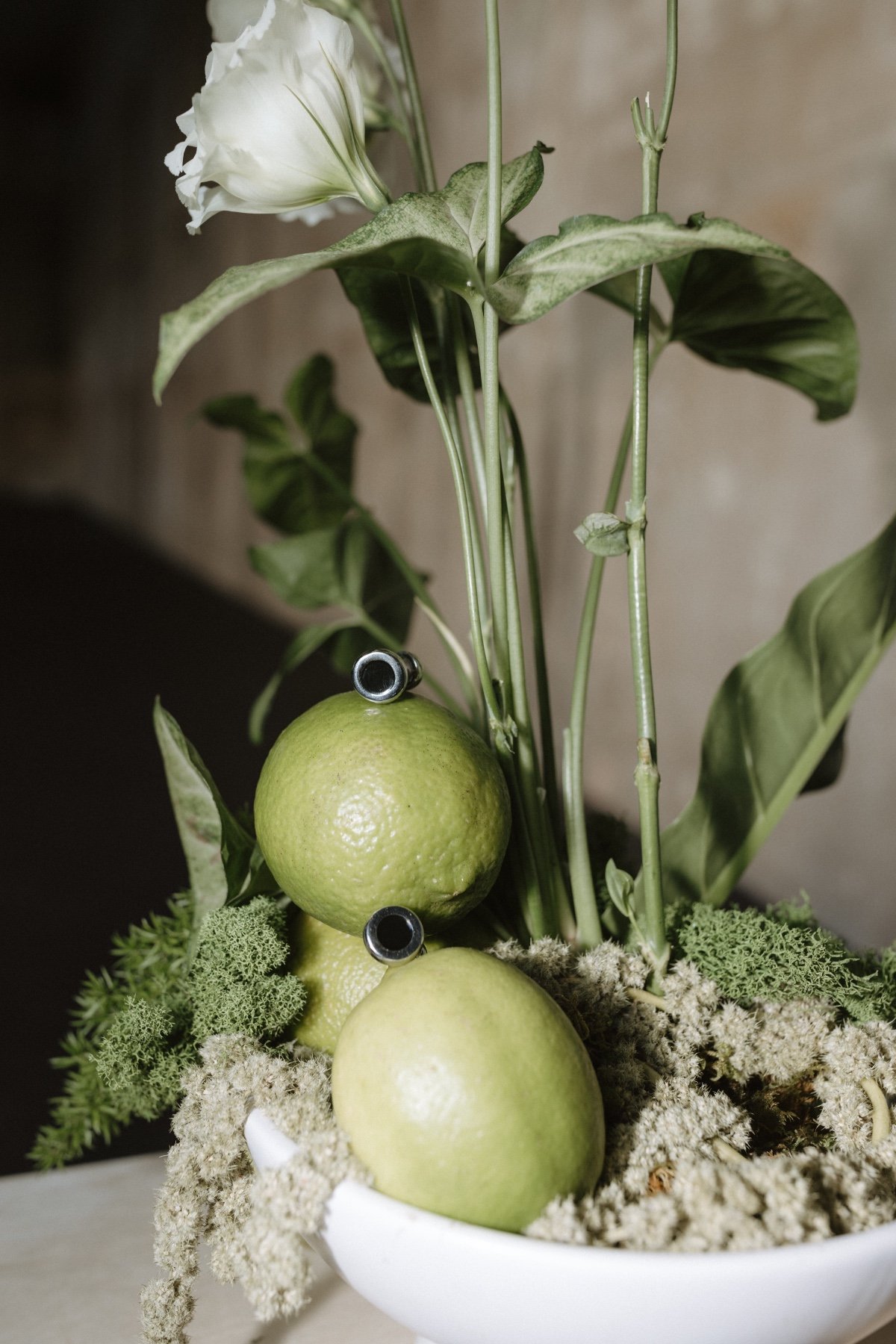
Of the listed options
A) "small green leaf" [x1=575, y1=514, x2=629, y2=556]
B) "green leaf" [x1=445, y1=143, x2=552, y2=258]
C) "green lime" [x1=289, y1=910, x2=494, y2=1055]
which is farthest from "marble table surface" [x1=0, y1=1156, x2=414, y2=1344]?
"green leaf" [x1=445, y1=143, x2=552, y2=258]

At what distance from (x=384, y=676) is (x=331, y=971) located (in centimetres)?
12

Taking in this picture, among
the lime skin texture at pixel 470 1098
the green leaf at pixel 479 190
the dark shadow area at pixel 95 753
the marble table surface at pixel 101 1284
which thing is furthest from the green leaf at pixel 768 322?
the dark shadow area at pixel 95 753

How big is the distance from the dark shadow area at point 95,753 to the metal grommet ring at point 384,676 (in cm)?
60

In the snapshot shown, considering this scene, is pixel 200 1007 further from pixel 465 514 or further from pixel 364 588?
pixel 364 588

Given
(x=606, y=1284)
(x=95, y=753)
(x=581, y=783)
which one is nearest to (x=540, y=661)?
→ (x=581, y=783)

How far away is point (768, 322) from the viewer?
52cm

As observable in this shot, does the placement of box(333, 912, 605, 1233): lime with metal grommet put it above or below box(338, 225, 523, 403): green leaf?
below

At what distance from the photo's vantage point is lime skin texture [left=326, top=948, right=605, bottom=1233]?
320mm

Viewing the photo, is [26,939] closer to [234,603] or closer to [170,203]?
[234,603]

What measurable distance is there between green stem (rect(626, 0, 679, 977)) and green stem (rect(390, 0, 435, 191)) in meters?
0.12

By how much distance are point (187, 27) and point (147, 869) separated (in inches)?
129

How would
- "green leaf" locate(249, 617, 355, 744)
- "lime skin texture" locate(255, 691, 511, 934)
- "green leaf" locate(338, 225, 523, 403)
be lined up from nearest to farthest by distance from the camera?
"lime skin texture" locate(255, 691, 511, 934), "green leaf" locate(338, 225, 523, 403), "green leaf" locate(249, 617, 355, 744)

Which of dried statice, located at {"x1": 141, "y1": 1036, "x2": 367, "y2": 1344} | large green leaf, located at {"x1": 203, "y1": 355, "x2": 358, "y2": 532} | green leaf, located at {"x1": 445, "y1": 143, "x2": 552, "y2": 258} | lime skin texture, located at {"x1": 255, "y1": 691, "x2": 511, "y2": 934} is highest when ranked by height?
green leaf, located at {"x1": 445, "y1": 143, "x2": 552, "y2": 258}

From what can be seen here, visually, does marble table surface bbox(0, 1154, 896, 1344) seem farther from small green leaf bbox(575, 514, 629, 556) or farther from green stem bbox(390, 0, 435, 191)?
green stem bbox(390, 0, 435, 191)
